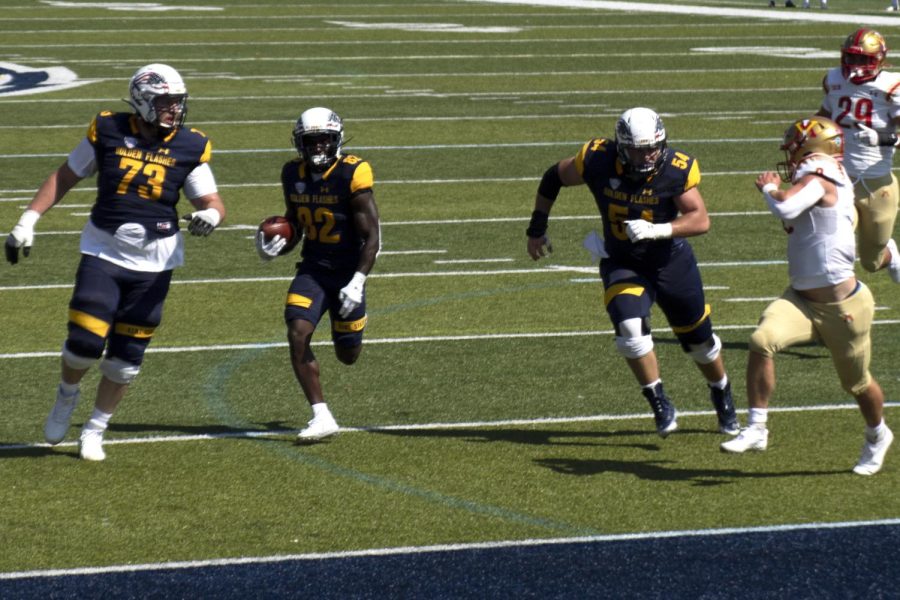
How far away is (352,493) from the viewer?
7809 mm

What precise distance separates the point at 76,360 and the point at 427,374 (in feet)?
8.51

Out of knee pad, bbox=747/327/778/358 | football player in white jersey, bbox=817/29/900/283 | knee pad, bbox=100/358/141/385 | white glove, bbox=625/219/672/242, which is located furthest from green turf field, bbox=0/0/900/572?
white glove, bbox=625/219/672/242

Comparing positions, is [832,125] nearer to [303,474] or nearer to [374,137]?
[303,474]

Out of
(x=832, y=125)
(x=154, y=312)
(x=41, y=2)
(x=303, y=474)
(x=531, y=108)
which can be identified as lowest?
(x=41, y=2)

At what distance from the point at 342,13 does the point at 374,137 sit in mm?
18123

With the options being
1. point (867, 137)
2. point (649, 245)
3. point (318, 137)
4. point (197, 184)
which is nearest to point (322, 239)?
point (318, 137)

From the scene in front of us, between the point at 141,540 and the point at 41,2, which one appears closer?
the point at 141,540

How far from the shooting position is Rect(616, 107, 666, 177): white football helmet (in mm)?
8203

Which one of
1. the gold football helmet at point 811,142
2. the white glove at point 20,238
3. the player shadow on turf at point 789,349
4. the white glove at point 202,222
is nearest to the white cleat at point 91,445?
the white glove at point 20,238

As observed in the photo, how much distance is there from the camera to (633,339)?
27.1ft

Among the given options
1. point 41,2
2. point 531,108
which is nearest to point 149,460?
point 531,108

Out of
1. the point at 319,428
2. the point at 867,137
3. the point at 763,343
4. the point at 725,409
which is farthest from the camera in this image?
the point at 867,137

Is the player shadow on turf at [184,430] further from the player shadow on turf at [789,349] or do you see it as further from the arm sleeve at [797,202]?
the player shadow on turf at [789,349]

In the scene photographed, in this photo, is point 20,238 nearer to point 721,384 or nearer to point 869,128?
point 721,384
